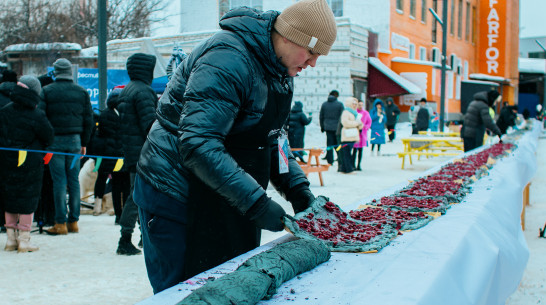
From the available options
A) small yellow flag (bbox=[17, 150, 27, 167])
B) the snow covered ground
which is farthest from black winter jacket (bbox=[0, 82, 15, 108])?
the snow covered ground

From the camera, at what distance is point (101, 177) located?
765cm

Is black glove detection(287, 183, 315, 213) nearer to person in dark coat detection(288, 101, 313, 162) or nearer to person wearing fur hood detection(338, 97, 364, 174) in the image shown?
person wearing fur hood detection(338, 97, 364, 174)

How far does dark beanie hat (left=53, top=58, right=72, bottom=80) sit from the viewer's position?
21.0ft

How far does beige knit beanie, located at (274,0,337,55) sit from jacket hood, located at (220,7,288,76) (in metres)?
0.05

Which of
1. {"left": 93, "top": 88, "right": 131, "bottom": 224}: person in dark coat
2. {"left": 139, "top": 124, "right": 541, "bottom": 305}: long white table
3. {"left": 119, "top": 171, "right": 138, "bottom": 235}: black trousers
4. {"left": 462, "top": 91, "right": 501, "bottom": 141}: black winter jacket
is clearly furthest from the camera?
{"left": 462, "top": 91, "right": 501, "bottom": 141}: black winter jacket

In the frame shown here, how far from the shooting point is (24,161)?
5.63 m

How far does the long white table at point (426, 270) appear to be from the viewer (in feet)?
6.36

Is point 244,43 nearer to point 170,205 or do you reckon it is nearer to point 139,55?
point 170,205

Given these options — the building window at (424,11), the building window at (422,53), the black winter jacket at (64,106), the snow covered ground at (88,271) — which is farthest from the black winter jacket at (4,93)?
the building window at (424,11)

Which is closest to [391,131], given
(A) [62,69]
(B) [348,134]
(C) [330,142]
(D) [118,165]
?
(C) [330,142]

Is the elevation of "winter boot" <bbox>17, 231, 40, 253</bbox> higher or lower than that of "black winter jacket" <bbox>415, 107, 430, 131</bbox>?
lower

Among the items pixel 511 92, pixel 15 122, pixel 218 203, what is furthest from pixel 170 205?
pixel 511 92

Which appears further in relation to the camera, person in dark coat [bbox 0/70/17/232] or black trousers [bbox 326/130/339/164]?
black trousers [bbox 326/130/339/164]

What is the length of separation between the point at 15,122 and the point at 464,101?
36969mm
